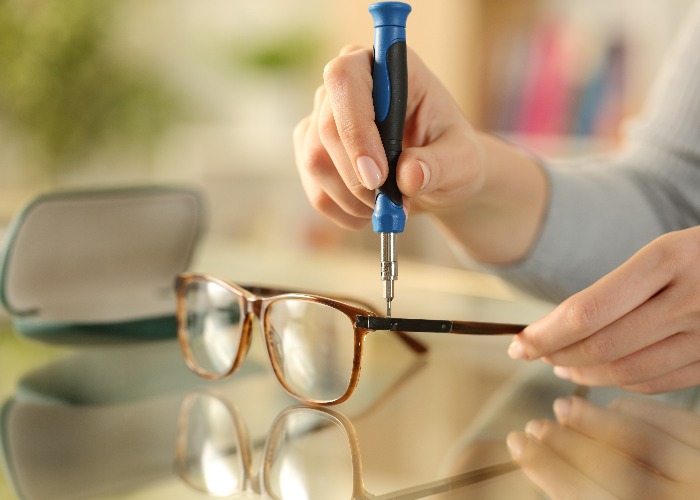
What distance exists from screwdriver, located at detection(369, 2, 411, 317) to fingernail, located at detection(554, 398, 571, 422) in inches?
5.7

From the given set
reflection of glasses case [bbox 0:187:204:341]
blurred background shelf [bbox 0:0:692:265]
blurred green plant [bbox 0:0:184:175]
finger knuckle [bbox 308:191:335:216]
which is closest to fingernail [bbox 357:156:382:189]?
finger knuckle [bbox 308:191:335:216]

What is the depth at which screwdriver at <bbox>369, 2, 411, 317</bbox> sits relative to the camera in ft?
1.61

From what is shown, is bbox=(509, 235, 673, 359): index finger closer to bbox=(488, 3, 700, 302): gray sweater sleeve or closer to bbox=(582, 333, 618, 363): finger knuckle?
bbox=(582, 333, 618, 363): finger knuckle

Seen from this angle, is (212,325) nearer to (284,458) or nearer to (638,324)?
(284,458)

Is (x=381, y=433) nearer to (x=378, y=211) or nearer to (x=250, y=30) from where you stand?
(x=378, y=211)

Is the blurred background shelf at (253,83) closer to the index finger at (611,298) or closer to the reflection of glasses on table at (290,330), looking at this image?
the reflection of glasses on table at (290,330)

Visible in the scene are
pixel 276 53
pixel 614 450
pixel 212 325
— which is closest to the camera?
pixel 614 450

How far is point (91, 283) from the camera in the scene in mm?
769

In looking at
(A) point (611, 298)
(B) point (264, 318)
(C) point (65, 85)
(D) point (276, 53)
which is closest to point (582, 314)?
(A) point (611, 298)

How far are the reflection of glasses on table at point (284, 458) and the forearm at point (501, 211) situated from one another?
26 centimetres

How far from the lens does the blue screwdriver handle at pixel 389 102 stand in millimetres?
490

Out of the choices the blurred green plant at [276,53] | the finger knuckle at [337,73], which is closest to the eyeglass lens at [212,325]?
the finger knuckle at [337,73]

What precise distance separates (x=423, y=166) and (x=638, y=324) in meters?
0.17

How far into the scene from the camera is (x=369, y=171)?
1.59 feet
